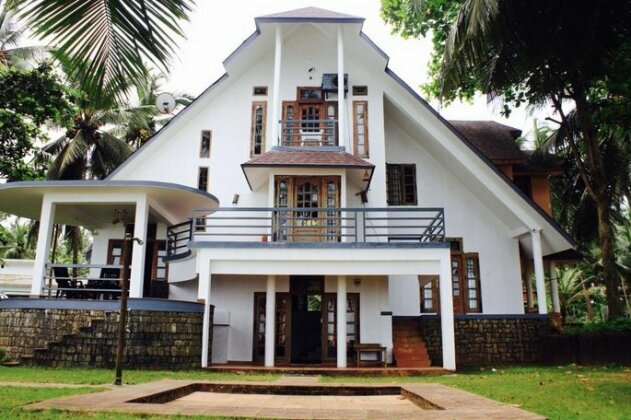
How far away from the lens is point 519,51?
37.7 ft

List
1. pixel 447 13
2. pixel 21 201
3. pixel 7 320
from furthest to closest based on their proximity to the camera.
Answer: pixel 447 13 < pixel 21 201 < pixel 7 320

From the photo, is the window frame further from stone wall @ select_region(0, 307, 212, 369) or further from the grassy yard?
the grassy yard

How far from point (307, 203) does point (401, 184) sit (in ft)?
12.3

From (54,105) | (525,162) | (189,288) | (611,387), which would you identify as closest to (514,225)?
(525,162)

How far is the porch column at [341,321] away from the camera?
12.3 meters

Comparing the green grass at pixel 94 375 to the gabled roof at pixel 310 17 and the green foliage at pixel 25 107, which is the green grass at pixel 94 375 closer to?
the green foliage at pixel 25 107

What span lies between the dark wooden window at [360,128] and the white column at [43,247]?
26.7ft

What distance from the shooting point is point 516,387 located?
859 centimetres

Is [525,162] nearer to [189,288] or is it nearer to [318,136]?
[318,136]

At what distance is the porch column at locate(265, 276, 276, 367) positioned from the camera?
1234 centimetres

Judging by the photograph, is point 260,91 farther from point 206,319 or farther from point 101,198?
point 206,319

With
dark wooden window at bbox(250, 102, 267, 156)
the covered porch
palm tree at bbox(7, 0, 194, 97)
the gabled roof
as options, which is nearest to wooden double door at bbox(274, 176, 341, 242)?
the covered porch

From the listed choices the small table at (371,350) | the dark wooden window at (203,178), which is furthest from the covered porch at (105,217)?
the small table at (371,350)

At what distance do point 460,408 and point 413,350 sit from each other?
7967mm
